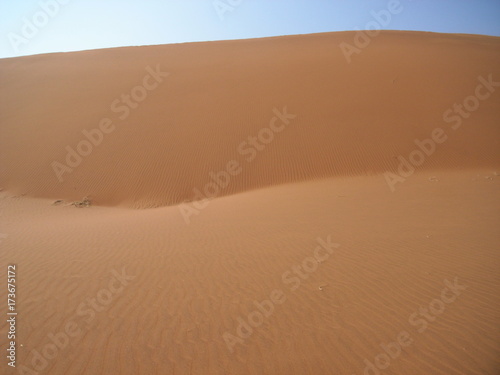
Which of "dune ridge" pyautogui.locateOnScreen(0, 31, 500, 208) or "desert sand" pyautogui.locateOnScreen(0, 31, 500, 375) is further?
"dune ridge" pyautogui.locateOnScreen(0, 31, 500, 208)

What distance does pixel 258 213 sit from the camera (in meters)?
9.40

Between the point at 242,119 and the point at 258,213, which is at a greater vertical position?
the point at 242,119

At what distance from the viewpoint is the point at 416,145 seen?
1512 centimetres

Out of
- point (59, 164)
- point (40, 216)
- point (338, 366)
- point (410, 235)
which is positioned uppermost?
point (59, 164)

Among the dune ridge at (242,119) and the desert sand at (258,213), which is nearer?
the desert sand at (258,213)

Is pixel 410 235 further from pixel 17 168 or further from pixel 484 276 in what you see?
pixel 17 168

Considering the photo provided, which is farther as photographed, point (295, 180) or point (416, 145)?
point (416, 145)

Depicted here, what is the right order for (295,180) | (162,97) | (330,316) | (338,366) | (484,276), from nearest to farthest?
(338,366)
(330,316)
(484,276)
(295,180)
(162,97)

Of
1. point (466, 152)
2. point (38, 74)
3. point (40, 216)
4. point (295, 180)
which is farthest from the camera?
point (38, 74)

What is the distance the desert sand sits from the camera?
11.3 feet

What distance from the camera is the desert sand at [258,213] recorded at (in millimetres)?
3434

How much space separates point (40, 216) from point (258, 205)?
7888 millimetres

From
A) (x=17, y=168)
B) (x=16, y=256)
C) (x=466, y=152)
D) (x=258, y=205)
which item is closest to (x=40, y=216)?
(x=16, y=256)

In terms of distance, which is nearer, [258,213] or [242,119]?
[258,213]
